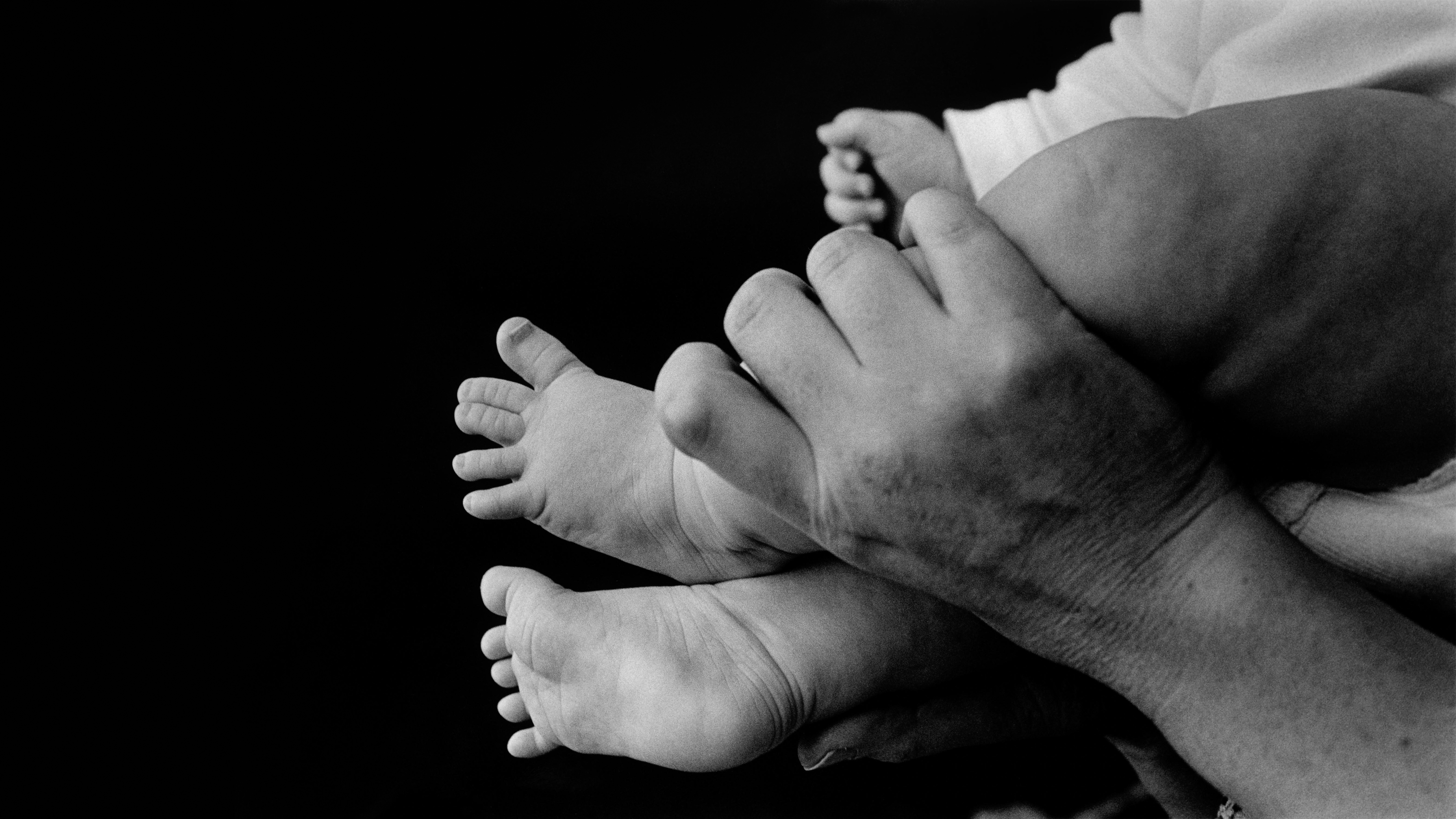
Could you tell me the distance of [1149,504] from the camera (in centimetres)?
56

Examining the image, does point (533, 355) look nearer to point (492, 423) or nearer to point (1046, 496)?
point (492, 423)

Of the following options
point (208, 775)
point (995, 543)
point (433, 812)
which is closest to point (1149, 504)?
point (995, 543)

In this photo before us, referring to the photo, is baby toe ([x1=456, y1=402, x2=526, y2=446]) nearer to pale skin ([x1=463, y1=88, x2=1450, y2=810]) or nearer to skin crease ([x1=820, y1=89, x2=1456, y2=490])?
pale skin ([x1=463, y1=88, x2=1450, y2=810])

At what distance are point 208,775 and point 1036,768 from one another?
0.61m

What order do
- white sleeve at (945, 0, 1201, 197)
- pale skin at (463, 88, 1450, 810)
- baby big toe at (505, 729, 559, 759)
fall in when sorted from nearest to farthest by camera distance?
pale skin at (463, 88, 1450, 810) → baby big toe at (505, 729, 559, 759) → white sleeve at (945, 0, 1201, 197)

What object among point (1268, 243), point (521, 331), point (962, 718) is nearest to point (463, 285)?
point (521, 331)

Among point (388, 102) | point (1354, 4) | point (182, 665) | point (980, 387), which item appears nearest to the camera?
point (980, 387)

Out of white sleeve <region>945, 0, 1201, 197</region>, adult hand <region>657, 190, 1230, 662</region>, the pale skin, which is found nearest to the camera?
adult hand <region>657, 190, 1230, 662</region>

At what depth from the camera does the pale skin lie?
2.22ft

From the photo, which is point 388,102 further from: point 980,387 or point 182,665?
point 980,387

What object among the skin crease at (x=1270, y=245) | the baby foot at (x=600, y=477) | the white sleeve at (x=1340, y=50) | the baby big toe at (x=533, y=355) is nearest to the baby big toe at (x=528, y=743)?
the baby foot at (x=600, y=477)

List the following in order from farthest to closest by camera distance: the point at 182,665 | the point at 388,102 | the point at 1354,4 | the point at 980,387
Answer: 1. the point at 388,102
2. the point at 182,665
3. the point at 1354,4
4. the point at 980,387

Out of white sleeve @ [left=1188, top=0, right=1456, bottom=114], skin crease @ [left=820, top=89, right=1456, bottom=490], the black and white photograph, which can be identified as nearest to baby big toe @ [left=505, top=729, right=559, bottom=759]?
the black and white photograph

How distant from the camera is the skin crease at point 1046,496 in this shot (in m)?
0.54
